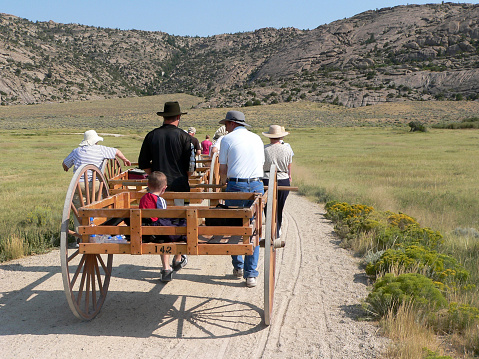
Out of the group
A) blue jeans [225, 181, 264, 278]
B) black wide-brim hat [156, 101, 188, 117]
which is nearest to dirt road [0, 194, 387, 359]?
blue jeans [225, 181, 264, 278]

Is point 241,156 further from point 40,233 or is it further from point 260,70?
point 260,70

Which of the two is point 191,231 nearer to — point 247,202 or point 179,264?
point 247,202

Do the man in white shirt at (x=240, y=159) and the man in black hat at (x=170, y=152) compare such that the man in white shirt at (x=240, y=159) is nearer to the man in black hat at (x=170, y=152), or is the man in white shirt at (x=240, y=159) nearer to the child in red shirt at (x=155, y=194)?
the man in black hat at (x=170, y=152)

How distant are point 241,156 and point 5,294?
347 cm

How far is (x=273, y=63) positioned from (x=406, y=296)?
15521 cm

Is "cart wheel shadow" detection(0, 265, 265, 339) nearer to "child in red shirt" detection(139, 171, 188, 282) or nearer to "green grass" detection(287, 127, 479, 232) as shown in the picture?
"child in red shirt" detection(139, 171, 188, 282)

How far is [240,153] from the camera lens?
6.30 m

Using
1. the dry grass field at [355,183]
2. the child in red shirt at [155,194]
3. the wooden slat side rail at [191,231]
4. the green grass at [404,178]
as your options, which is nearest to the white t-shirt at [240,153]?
the child in red shirt at [155,194]

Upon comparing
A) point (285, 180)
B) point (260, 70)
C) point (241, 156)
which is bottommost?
point (285, 180)

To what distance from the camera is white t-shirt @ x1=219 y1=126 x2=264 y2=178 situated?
6.29 meters

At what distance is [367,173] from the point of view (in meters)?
23.0

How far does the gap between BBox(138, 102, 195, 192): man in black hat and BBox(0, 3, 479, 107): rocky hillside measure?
99.5m

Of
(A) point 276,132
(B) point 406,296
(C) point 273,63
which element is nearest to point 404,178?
(A) point 276,132

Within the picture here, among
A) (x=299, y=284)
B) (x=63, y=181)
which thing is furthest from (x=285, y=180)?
(x=63, y=181)
